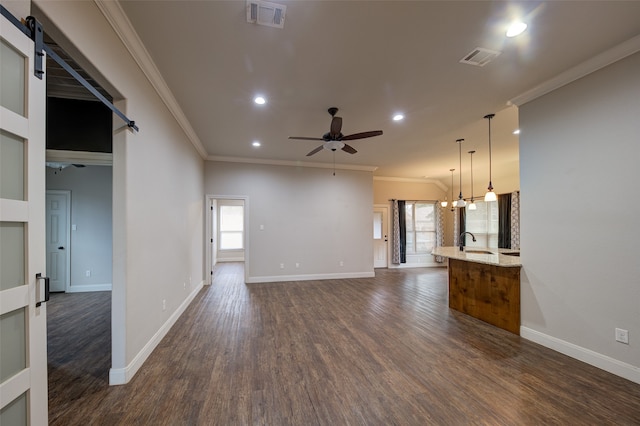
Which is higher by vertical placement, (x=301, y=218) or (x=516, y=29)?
(x=516, y=29)

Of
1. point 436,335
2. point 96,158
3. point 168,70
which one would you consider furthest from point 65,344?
point 436,335

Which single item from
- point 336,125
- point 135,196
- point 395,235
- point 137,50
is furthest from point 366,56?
point 395,235

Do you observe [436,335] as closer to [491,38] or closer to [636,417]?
[636,417]

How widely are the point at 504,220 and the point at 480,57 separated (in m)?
5.68

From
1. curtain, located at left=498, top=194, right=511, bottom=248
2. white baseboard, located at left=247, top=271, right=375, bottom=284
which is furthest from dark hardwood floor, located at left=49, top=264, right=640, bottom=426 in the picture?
curtain, located at left=498, top=194, right=511, bottom=248

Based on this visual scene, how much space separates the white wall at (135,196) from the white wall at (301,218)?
2.50 meters

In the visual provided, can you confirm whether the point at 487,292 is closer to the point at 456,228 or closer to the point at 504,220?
the point at 504,220

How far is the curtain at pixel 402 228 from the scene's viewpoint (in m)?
8.27

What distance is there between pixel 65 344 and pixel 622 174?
19.6 feet

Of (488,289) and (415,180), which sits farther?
(415,180)

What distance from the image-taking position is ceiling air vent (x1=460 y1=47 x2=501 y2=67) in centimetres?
236

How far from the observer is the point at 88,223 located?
16.5 feet

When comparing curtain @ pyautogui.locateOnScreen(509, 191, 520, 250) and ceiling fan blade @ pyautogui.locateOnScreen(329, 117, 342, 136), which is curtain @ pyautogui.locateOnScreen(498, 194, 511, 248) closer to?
curtain @ pyautogui.locateOnScreen(509, 191, 520, 250)

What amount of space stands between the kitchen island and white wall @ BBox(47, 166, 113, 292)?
640 centimetres
